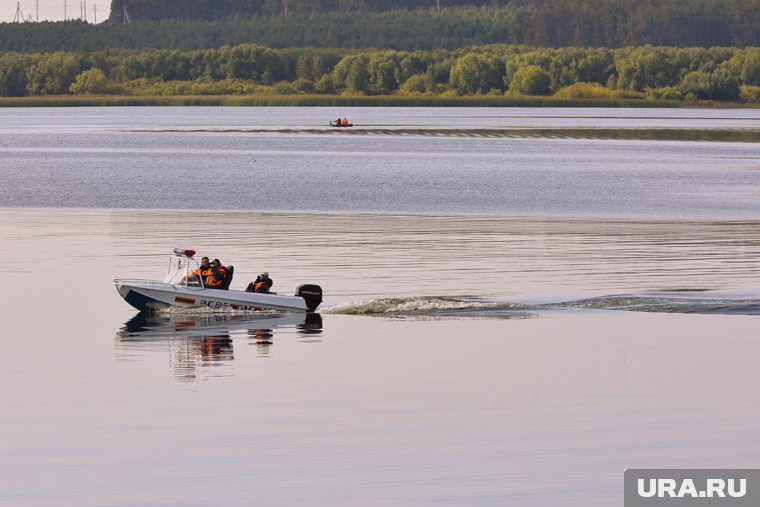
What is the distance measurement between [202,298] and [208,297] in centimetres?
18

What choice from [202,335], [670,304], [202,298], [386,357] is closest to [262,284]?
[202,298]

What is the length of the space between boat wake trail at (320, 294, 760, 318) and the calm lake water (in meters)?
0.10

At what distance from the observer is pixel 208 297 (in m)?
44.8

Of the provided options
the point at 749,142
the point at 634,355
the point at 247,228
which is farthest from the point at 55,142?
the point at 634,355

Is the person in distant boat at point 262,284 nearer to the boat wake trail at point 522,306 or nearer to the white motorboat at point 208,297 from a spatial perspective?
the white motorboat at point 208,297

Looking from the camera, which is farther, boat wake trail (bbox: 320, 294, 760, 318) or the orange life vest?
boat wake trail (bbox: 320, 294, 760, 318)

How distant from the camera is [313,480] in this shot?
26.4 metres

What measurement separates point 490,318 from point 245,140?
14776cm

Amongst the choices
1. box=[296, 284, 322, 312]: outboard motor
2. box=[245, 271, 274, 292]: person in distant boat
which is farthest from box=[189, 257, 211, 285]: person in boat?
box=[296, 284, 322, 312]: outboard motor

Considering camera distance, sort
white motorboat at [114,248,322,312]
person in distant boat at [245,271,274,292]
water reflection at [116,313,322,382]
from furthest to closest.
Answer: white motorboat at [114,248,322,312], person in distant boat at [245,271,274,292], water reflection at [116,313,322,382]

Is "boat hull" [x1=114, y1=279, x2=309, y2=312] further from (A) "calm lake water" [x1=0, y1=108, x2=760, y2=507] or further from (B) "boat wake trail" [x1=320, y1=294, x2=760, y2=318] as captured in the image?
(B) "boat wake trail" [x1=320, y1=294, x2=760, y2=318]

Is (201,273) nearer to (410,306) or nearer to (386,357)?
(410,306)

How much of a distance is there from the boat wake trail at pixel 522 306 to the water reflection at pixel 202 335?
1.84m

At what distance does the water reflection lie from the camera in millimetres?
37469
